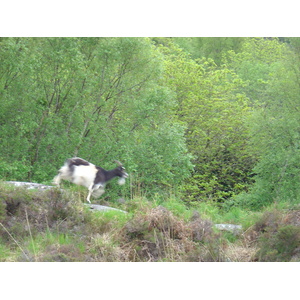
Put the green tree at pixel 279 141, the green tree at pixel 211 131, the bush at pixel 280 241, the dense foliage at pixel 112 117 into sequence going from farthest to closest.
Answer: the green tree at pixel 211 131
the green tree at pixel 279 141
the dense foliage at pixel 112 117
the bush at pixel 280 241

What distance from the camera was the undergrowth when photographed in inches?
452

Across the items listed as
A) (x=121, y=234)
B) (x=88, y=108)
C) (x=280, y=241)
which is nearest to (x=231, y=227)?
(x=280, y=241)

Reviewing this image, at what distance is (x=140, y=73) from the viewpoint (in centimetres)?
2308

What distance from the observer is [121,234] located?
12.3 metres

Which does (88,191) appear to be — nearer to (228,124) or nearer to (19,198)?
(19,198)

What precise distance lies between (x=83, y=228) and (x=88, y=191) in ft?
10.3

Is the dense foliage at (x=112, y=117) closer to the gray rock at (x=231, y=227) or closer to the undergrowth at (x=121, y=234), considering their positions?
the gray rock at (x=231, y=227)

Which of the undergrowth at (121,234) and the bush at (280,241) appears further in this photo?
the bush at (280,241)

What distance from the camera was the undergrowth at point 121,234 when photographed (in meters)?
11.5

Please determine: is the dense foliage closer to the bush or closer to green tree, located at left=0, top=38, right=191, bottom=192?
green tree, located at left=0, top=38, right=191, bottom=192

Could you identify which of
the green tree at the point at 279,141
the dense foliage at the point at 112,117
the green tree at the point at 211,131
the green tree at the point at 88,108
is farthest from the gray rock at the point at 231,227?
the green tree at the point at 211,131

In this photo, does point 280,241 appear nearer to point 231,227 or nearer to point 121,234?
point 231,227

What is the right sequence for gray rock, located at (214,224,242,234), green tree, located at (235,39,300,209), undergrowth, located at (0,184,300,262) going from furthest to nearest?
green tree, located at (235,39,300,209) < gray rock, located at (214,224,242,234) < undergrowth, located at (0,184,300,262)

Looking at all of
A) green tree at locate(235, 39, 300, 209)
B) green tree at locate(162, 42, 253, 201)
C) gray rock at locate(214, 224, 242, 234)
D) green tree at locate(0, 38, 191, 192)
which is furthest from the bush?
green tree at locate(162, 42, 253, 201)
